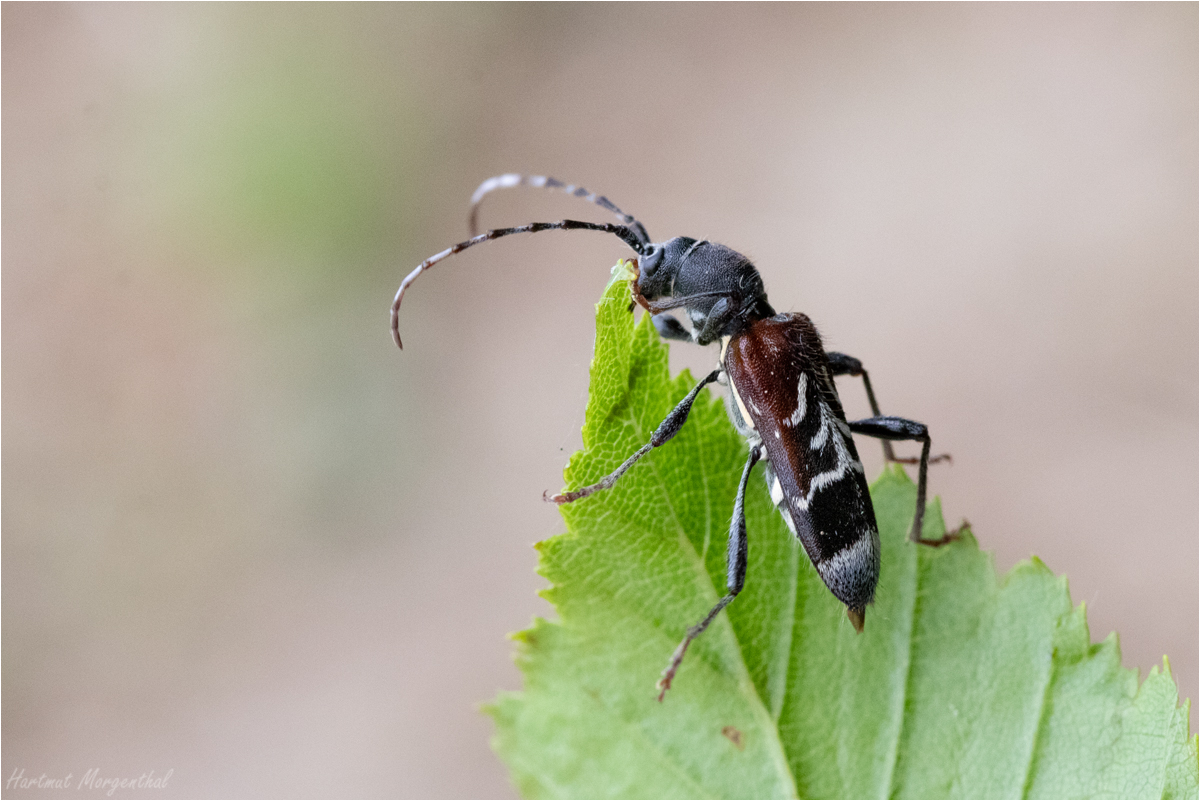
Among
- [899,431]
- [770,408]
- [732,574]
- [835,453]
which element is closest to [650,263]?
[770,408]

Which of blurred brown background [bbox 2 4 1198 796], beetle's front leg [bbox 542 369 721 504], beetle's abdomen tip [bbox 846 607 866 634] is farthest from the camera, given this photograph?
blurred brown background [bbox 2 4 1198 796]

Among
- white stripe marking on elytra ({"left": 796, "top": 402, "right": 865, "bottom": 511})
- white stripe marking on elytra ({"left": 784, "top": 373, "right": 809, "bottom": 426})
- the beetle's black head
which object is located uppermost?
the beetle's black head

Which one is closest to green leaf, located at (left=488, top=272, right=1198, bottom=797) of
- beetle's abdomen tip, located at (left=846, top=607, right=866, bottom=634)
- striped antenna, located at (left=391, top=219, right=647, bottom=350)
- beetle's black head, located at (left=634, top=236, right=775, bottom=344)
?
beetle's abdomen tip, located at (left=846, top=607, right=866, bottom=634)

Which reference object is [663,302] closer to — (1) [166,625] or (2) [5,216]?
(1) [166,625]

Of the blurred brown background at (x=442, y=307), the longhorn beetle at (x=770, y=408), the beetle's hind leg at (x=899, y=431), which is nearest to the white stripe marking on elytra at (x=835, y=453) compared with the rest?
the longhorn beetle at (x=770, y=408)

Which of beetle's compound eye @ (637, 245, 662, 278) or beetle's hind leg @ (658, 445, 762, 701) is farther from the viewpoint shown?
beetle's compound eye @ (637, 245, 662, 278)

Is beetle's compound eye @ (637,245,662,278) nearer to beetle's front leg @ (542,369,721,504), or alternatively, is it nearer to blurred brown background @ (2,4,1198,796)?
beetle's front leg @ (542,369,721,504)

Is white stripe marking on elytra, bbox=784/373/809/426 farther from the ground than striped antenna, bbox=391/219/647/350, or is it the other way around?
striped antenna, bbox=391/219/647/350
